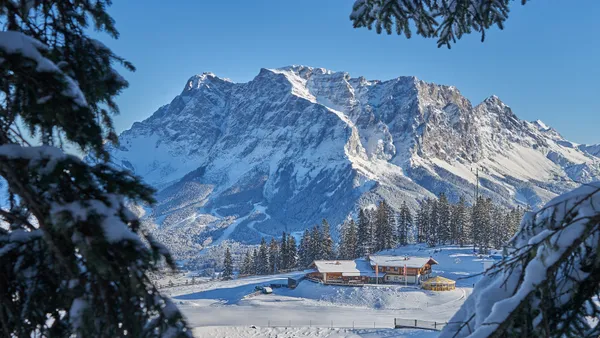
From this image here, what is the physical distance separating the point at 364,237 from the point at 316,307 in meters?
29.6

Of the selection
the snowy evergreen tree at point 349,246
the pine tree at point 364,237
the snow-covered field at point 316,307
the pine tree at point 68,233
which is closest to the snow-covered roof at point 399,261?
the snow-covered field at point 316,307

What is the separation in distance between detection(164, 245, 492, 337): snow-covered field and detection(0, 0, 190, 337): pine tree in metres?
23.2

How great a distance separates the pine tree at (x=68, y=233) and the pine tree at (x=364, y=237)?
62055 millimetres

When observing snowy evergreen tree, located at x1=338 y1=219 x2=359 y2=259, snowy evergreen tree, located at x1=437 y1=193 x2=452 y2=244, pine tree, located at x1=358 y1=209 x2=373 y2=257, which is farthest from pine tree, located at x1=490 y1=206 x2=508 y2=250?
snowy evergreen tree, located at x1=338 y1=219 x2=359 y2=259

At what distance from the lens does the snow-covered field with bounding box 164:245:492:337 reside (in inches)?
1001

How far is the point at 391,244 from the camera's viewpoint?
6394cm

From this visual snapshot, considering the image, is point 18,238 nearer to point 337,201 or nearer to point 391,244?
point 391,244

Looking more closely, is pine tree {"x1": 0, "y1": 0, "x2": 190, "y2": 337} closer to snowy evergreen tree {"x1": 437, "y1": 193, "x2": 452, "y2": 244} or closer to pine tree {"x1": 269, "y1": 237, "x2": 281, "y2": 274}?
pine tree {"x1": 269, "y1": 237, "x2": 281, "y2": 274}

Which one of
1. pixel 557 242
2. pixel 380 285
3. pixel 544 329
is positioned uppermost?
pixel 557 242

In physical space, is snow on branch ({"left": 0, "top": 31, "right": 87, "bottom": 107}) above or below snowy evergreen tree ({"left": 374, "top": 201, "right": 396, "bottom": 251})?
above

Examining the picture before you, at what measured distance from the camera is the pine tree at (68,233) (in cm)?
203

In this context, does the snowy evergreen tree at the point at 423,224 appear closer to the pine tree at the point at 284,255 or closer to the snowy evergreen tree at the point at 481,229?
the snowy evergreen tree at the point at 481,229

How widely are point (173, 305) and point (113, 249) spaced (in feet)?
1.51

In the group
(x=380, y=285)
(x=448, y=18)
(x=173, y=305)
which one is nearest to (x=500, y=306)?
(x=173, y=305)
